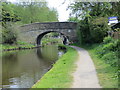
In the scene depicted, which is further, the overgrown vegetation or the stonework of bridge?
the stonework of bridge

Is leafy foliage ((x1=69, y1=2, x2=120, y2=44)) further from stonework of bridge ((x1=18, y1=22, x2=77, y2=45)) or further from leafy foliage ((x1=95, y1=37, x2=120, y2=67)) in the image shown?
stonework of bridge ((x1=18, y1=22, x2=77, y2=45))

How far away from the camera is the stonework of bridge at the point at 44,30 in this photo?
119 feet

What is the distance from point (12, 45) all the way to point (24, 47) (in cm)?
186

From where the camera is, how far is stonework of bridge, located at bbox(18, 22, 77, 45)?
3627 cm

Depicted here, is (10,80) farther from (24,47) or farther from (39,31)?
(39,31)

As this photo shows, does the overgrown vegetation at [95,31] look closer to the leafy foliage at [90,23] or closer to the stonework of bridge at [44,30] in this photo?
the leafy foliage at [90,23]

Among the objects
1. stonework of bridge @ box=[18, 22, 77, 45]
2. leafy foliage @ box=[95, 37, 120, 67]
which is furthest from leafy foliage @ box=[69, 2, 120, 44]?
stonework of bridge @ box=[18, 22, 77, 45]

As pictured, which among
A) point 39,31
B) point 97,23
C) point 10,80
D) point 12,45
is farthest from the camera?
point 39,31

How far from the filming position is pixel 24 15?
46.0 meters

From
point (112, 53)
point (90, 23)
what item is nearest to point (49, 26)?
point (90, 23)

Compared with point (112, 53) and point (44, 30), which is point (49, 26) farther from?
point (112, 53)

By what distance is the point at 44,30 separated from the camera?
37.8m

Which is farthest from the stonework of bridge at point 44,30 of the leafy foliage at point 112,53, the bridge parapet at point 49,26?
the leafy foliage at point 112,53

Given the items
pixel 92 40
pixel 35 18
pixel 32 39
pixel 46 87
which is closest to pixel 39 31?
pixel 32 39
